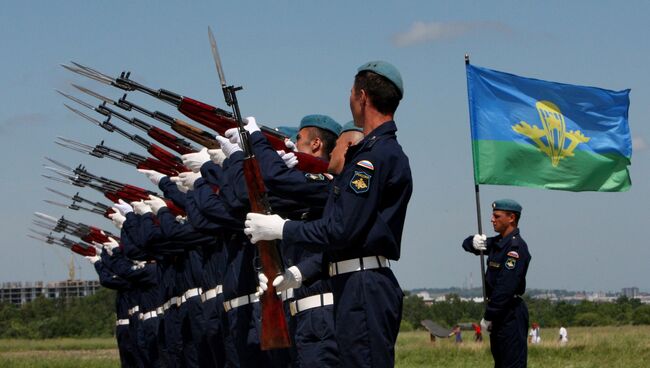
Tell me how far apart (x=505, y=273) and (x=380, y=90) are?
651cm

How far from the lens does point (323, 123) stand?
9.76 metres

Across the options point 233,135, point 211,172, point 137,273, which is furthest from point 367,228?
point 137,273

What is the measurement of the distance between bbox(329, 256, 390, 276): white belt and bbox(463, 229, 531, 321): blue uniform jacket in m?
6.22

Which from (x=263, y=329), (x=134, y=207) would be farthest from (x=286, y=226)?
(x=134, y=207)

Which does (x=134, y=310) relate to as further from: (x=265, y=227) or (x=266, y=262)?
(x=265, y=227)

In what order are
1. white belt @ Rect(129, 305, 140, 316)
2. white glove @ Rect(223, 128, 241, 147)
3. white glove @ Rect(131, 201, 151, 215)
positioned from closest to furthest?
white glove @ Rect(223, 128, 241, 147)
white glove @ Rect(131, 201, 151, 215)
white belt @ Rect(129, 305, 140, 316)

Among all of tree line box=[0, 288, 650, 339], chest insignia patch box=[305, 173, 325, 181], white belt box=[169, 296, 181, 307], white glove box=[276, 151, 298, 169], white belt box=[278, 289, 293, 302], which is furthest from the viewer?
tree line box=[0, 288, 650, 339]

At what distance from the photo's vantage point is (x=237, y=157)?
958cm

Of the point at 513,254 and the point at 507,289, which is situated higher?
the point at 513,254

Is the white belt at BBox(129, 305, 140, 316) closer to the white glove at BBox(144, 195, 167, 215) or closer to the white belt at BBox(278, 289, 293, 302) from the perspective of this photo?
the white glove at BBox(144, 195, 167, 215)

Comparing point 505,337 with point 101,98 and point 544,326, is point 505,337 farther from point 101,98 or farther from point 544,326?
point 544,326

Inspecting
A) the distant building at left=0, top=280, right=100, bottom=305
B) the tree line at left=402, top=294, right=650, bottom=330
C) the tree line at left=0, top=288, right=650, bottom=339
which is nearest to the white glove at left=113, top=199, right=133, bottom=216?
the tree line at left=402, top=294, right=650, bottom=330

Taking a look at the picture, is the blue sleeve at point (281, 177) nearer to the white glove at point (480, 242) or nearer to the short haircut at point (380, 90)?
the short haircut at point (380, 90)

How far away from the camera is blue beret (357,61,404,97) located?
23.7ft
